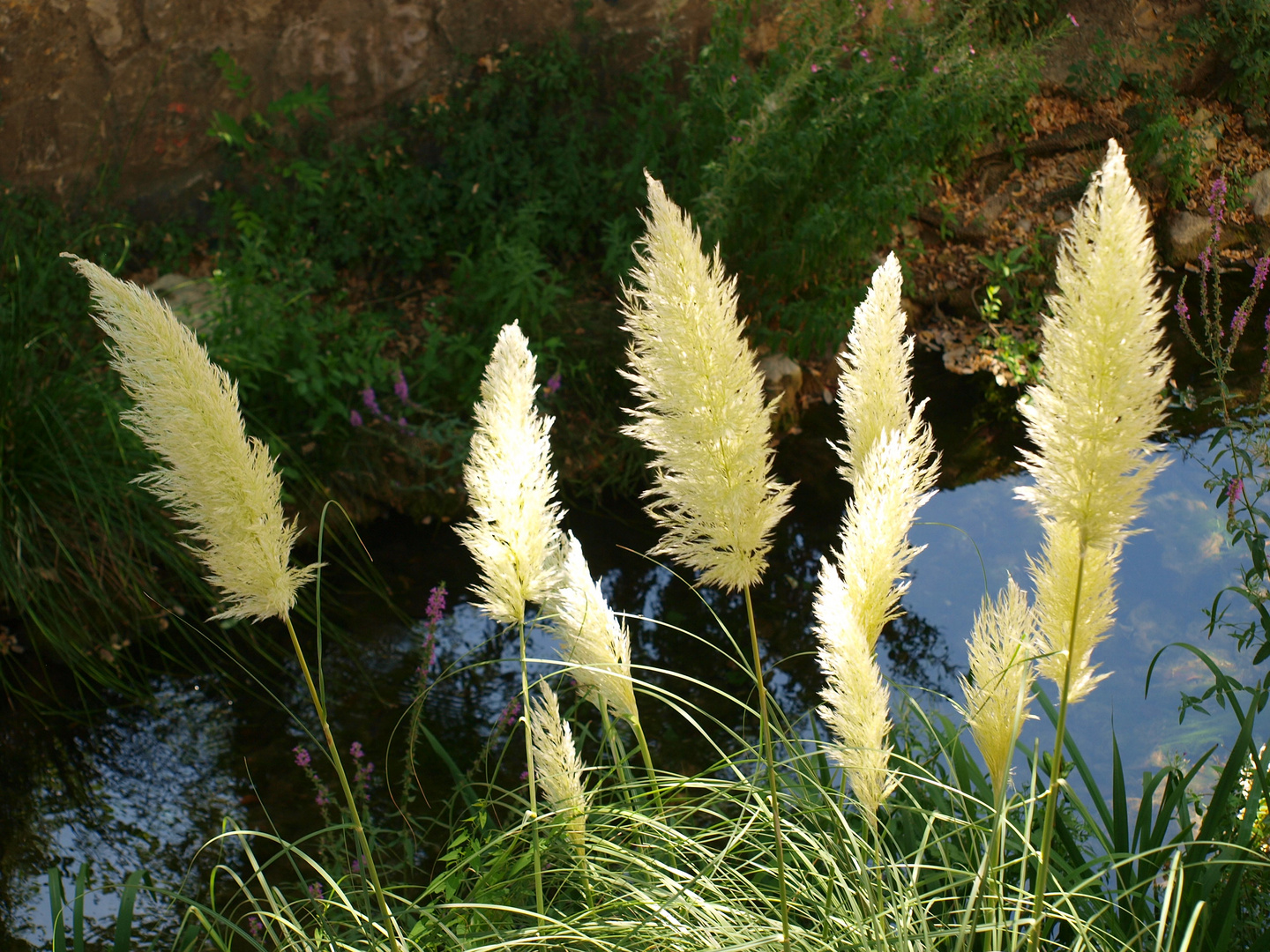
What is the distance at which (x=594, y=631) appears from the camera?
5.39 feet

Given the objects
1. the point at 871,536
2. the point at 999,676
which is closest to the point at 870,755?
the point at 999,676

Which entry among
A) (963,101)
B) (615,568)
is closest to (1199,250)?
(963,101)

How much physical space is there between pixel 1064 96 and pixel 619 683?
741 cm

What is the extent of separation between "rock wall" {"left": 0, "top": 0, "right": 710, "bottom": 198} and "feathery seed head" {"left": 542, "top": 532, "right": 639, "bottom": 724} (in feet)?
14.6

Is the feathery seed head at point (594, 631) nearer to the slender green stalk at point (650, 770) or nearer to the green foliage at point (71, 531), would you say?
the slender green stalk at point (650, 770)

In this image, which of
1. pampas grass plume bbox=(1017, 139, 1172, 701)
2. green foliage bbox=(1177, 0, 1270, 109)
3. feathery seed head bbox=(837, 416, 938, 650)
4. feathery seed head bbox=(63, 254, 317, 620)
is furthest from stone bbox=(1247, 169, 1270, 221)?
feathery seed head bbox=(63, 254, 317, 620)

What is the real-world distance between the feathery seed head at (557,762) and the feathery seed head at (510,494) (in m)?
0.22

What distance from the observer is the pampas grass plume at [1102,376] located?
1035 millimetres

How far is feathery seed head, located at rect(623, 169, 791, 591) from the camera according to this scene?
3.87 ft

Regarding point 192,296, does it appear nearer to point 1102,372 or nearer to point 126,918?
point 126,918

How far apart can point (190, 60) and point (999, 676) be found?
570 cm

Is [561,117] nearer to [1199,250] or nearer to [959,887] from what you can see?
[1199,250]

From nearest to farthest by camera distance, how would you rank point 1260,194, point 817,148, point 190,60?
1. point 817,148
2. point 190,60
3. point 1260,194

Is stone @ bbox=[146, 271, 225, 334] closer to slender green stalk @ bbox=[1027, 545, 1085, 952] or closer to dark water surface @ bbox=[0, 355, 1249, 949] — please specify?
dark water surface @ bbox=[0, 355, 1249, 949]
